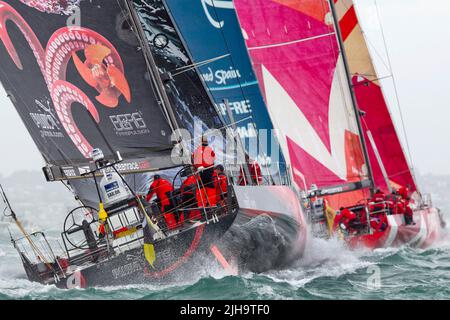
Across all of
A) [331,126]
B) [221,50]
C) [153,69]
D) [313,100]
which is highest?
[221,50]

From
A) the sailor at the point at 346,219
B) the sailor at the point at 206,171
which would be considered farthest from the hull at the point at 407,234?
the sailor at the point at 206,171

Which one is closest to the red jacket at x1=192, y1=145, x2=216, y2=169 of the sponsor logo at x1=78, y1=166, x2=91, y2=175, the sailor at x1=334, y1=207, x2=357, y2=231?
the sponsor logo at x1=78, y1=166, x2=91, y2=175

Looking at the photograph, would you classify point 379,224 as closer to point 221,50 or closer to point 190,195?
point 221,50

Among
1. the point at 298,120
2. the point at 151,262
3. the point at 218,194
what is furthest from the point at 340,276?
the point at 298,120

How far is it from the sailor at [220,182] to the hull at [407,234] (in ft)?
10.3

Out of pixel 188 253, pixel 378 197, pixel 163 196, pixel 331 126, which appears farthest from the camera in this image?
pixel 331 126

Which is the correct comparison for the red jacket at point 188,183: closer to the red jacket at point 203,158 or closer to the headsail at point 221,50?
the red jacket at point 203,158

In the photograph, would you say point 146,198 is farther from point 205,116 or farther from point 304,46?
point 304,46

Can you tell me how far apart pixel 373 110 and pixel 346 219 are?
3735 mm

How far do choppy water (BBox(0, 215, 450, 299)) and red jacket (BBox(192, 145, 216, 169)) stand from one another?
110 centimetres

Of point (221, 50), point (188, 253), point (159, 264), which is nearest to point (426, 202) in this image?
point (221, 50)

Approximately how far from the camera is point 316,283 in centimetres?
981

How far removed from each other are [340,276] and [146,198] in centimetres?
239

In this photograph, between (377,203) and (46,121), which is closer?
(46,121)
